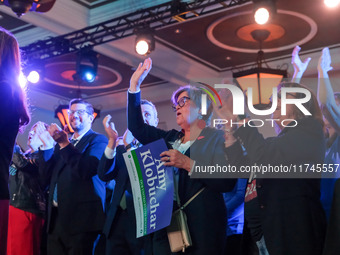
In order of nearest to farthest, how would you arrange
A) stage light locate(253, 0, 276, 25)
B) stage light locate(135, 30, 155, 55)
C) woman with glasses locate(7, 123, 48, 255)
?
woman with glasses locate(7, 123, 48, 255), stage light locate(253, 0, 276, 25), stage light locate(135, 30, 155, 55)

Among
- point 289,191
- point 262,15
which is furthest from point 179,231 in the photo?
point 262,15

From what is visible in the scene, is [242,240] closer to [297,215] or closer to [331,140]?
[297,215]

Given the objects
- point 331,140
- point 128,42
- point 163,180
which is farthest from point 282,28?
point 163,180

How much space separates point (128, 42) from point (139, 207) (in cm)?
528

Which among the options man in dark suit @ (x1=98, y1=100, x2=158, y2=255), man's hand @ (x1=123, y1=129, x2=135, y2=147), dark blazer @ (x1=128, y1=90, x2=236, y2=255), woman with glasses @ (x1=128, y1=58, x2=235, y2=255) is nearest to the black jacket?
man's hand @ (x1=123, y1=129, x2=135, y2=147)

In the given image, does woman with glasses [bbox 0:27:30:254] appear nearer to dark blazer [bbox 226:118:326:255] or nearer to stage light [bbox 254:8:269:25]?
dark blazer [bbox 226:118:326:255]

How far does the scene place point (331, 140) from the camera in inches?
102

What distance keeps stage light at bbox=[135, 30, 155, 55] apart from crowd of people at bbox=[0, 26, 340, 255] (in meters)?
2.66

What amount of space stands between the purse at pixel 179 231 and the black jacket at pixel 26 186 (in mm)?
2008

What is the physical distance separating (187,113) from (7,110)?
127cm

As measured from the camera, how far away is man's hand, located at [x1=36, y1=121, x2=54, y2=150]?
3.41 meters

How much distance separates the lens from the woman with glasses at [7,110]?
1.39 meters

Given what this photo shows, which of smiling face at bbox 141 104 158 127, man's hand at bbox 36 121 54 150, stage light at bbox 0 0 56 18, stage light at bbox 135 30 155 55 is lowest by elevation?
man's hand at bbox 36 121 54 150

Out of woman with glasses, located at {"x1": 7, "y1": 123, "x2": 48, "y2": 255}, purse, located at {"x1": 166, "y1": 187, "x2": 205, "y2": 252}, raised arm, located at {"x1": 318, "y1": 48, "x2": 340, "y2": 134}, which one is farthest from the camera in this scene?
woman with glasses, located at {"x1": 7, "y1": 123, "x2": 48, "y2": 255}
